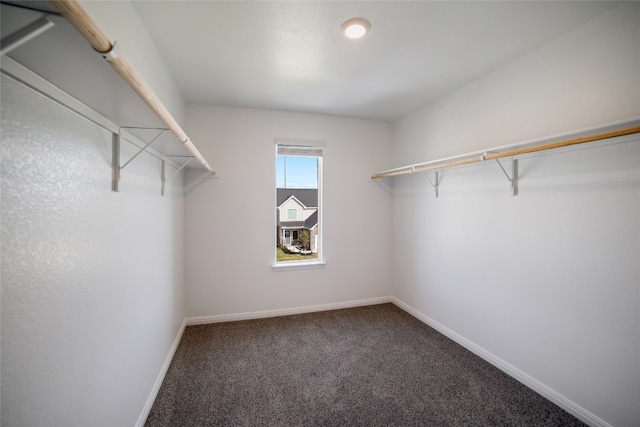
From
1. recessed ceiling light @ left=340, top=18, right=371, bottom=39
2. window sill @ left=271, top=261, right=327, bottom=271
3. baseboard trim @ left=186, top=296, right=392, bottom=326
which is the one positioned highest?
recessed ceiling light @ left=340, top=18, right=371, bottom=39

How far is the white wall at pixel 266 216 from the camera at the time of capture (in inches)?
116

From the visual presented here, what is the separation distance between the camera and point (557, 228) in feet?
5.82

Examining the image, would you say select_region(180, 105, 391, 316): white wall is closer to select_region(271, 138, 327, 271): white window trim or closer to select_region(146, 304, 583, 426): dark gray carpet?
select_region(271, 138, 327, 271): white window trim

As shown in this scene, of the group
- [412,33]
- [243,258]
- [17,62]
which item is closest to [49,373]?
[17,62]

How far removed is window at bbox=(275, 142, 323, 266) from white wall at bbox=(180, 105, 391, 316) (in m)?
0.13

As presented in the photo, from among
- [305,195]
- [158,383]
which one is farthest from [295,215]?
[158,383]

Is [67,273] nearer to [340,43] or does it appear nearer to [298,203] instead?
[340,43]

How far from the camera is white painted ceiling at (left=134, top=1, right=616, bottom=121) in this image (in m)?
1.52

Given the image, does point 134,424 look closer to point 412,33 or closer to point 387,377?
point 387,377

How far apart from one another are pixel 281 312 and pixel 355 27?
9.52ft

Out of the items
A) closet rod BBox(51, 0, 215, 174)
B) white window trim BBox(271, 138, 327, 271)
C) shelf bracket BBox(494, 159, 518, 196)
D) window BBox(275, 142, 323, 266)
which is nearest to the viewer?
closet rod BBox(51, 0, 215, 174)

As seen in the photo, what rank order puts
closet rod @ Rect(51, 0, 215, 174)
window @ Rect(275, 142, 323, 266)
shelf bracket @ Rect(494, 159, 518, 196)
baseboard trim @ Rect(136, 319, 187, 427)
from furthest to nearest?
1. window @ Rect(275, 142, 323, 266)
2. shelf bracket @ Rect(494, 159, 518, 196)
3. baseboard trim @ Rect(136, 319, 187, 427)
4. closet rod @ Rect(51, 0, 215, 174)

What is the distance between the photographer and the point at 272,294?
3.16m

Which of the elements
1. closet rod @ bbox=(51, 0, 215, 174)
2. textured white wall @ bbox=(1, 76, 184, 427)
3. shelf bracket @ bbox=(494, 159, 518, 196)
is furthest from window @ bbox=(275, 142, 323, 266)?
closet rod @ bbox=(51, 0, 215, 174)
